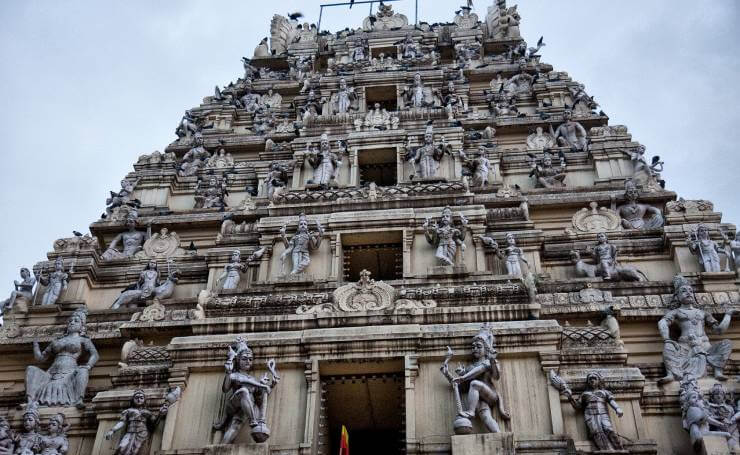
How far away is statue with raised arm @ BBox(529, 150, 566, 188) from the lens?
2417cm

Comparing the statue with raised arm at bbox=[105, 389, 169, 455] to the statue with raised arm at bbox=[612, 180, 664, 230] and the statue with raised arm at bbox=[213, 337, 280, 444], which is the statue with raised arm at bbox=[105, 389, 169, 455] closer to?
the statue with raised arm at bbox=[213, 337, 280, 444]

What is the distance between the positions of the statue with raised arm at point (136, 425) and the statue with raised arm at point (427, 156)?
33.6 feet

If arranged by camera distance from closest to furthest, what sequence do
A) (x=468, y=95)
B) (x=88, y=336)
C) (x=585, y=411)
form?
(x=585, y=411), (x=88, y=336), (x=468, y=95)

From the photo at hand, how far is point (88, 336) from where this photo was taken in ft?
65.5

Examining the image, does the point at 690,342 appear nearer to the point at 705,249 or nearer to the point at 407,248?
the point at 705,249

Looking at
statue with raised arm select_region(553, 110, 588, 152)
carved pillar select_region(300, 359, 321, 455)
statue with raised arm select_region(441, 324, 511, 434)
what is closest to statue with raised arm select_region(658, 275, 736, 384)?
statue with raised arm select_region(441, 324, 511, 434)

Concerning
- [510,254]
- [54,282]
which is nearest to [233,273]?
[54,282]

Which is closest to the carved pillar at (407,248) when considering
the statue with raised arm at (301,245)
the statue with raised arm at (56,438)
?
the statue with raised arm at (301,245)

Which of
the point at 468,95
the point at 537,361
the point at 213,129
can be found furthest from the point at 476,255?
the point at 213,129

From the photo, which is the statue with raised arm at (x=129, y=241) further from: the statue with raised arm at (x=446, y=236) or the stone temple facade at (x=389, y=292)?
the statue with raised arm at (x=446, y=236)

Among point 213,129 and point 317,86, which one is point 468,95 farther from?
point 213,129

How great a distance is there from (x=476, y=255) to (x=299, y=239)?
420cm

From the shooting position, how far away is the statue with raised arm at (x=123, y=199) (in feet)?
83.3

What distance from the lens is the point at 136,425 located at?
15.9 metres
